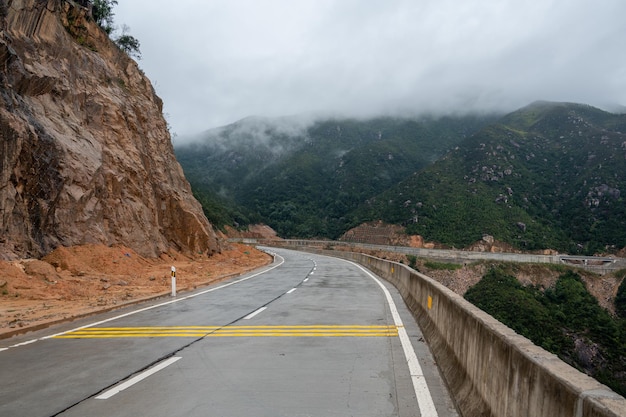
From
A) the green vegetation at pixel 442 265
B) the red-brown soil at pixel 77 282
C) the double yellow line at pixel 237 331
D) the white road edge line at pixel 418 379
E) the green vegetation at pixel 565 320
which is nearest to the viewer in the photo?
the white road edge line at pixel 418 379

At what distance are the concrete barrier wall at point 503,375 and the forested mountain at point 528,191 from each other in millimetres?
65360

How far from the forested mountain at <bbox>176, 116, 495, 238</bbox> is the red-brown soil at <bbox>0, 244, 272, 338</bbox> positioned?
42255 mm

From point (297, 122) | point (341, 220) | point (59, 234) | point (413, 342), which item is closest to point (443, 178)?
point (341, 220)

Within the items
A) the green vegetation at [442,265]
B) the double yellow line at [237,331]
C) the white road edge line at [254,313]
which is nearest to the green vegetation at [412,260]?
the green vegetation at [442,265]

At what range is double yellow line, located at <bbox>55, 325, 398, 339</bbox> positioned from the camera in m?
9.21

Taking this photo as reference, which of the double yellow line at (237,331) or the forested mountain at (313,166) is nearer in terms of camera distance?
the double yellow line at (237,331)

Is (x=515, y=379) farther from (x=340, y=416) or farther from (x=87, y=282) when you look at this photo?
(x=87, y=282)

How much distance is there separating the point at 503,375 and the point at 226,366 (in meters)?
4.13

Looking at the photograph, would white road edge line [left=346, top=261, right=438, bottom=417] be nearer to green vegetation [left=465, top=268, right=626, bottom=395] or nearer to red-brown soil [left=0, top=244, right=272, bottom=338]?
red-brown soil [left=0, top=244, right=272, bottom=338]

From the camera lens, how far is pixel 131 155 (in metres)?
28.5

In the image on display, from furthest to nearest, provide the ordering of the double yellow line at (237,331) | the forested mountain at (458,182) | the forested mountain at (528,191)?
the forested mountain at (458,182) < the forested mountain at (528,191) < the double yellow line at (237,331)

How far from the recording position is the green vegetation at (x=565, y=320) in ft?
108

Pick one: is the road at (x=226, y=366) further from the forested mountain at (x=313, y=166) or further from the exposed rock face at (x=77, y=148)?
the forested mountain at (x=313, y=166)

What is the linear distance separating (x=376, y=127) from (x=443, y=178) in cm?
8352
